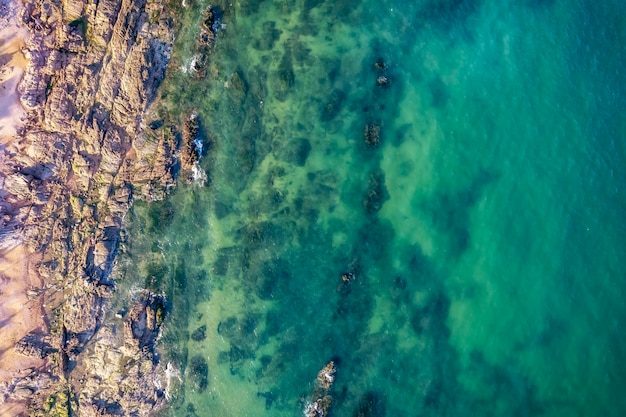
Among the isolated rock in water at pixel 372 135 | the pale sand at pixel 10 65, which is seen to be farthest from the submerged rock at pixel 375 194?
the pale sand at pixel 10 65

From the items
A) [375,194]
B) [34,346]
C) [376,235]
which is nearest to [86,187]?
[34,346]

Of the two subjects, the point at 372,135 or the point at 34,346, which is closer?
the point at 34,346

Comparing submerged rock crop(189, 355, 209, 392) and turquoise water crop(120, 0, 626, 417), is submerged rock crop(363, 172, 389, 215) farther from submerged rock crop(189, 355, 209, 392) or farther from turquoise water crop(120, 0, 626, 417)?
submerged rock crop(189, 355, 209, 392)

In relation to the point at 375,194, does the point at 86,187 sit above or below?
below

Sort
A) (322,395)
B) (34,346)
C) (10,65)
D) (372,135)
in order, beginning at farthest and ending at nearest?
(372,135) < (322,395) < (34,346) < (10,65)

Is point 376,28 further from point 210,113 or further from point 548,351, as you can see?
point 548,351

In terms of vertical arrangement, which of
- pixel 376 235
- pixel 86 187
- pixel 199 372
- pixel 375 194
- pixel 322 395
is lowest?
pixel 322 395

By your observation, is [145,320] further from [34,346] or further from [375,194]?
[375,194]
